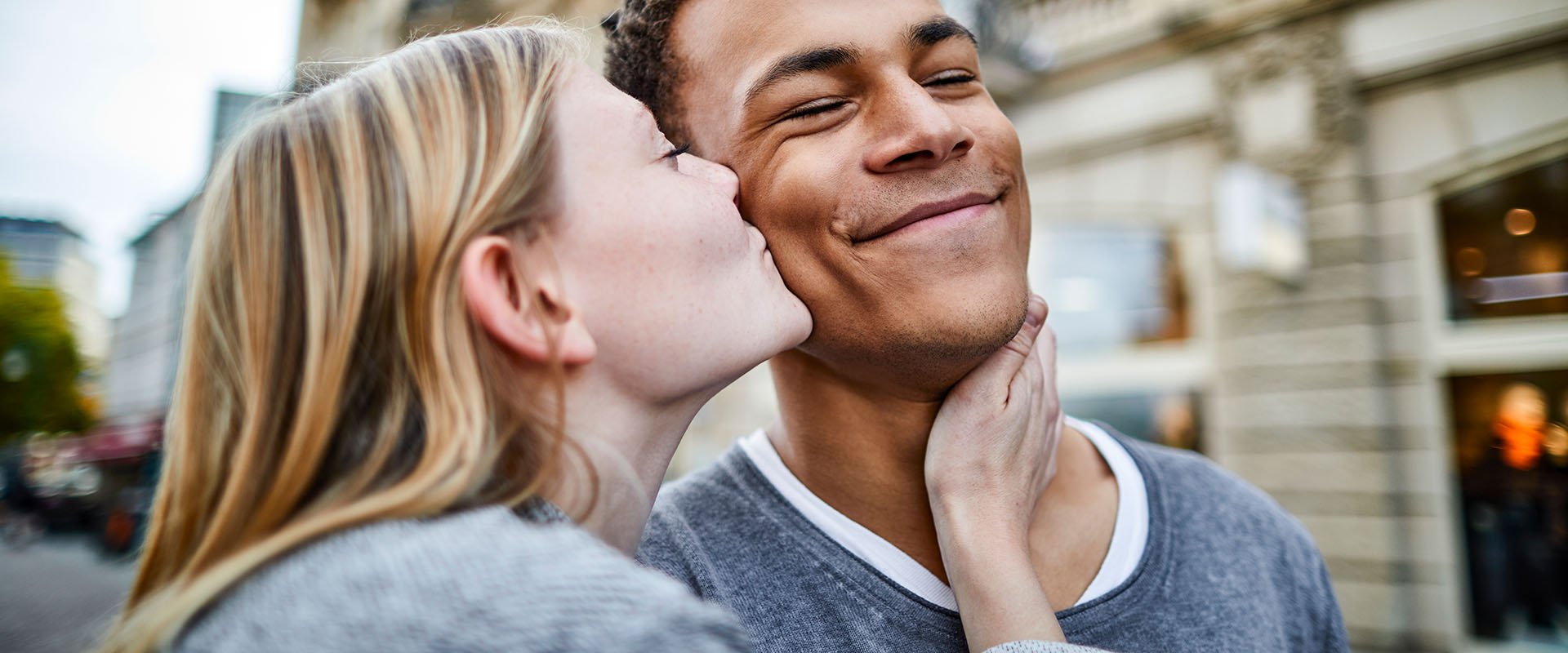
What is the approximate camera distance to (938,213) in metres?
1.47

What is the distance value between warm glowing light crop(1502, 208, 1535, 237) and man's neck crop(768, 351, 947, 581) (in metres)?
5.38

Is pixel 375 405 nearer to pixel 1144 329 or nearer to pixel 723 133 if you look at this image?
pixel 723 133

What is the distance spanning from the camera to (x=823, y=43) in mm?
1475

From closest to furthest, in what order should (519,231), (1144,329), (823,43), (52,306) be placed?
(519,231) < (823,43) < (1144,329) < (52,306)

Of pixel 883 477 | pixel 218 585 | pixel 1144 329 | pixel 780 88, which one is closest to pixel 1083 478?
pixel 883 477

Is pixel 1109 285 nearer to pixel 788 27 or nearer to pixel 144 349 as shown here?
pixel 788 27

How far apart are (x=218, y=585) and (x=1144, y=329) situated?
21.7 feet

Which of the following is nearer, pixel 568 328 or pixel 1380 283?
pixel 568 328

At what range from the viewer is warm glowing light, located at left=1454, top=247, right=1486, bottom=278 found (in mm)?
5160

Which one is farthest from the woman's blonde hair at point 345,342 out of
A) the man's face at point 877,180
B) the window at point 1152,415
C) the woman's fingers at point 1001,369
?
the window at point 1152,415

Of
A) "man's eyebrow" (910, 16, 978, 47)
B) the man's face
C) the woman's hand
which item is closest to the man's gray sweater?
the woman's hand

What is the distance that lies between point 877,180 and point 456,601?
98 cm

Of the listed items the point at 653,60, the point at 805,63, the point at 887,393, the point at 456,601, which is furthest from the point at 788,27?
the point at 456,601

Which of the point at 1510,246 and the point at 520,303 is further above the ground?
the point at 1510,246
